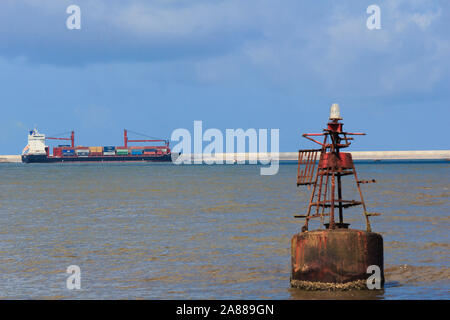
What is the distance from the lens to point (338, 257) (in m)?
16.3

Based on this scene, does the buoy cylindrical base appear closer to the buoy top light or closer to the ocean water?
the ocean water

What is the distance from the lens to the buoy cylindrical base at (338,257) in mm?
16219

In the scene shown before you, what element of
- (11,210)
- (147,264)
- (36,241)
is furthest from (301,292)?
(11,210)

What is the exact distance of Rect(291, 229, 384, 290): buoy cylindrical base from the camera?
16.2 metres

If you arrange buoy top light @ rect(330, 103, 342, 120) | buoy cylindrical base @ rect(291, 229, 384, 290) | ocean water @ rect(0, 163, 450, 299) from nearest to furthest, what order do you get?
buoy cylindrical base @ rect(291, 229, 384, 290) → buoy top light @ rect(330, 103, 342, 120) → ocean water @ rect(0, 163, 450, 299)

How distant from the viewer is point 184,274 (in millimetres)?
20562

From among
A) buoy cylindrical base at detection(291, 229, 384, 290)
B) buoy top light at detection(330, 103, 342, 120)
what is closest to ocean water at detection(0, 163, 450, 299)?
buoy cylindrical base at detection(291, 229, 384, 290)

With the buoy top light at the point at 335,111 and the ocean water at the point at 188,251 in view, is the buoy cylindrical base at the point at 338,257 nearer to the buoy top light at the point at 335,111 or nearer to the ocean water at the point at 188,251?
the ocean water at the point at 188,251

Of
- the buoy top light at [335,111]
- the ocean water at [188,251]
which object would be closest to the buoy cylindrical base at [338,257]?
the ocean water at [188,251]

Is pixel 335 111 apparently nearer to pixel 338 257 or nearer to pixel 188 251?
pixel 338 257

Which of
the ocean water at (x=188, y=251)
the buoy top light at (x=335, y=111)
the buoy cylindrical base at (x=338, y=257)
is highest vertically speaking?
the buoy top light at (x=335, y=111)

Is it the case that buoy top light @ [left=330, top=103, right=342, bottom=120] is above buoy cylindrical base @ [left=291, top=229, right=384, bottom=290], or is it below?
above

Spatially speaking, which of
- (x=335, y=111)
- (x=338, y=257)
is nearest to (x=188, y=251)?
(x=338, y=257)

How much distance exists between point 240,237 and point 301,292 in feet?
38.7
